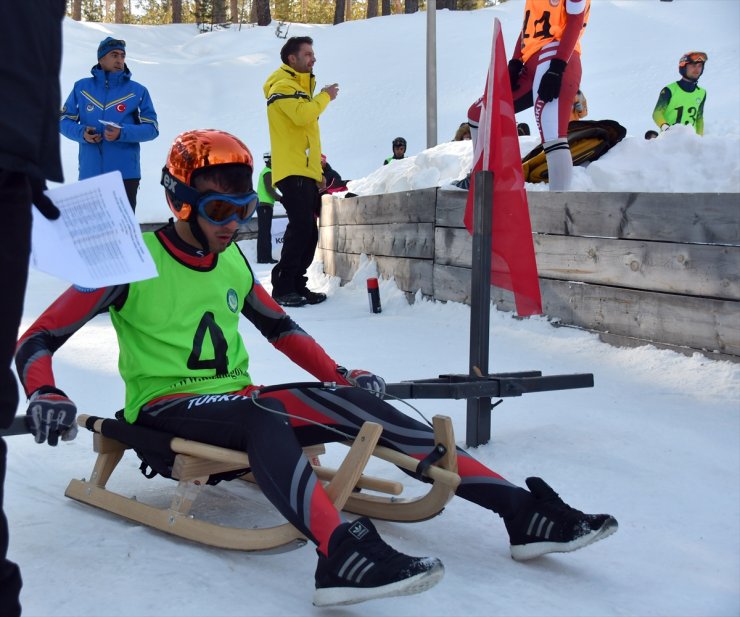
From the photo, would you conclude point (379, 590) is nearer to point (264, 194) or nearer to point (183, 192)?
point (183, 192)

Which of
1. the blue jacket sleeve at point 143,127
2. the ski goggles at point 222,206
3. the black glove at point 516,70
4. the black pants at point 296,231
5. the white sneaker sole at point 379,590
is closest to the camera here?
the white sneaker sole at point 379,590

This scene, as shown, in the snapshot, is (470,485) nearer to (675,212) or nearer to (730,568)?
(730,568)

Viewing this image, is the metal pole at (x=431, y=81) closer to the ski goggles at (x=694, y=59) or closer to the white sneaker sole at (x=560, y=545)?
the ski goggles at (x=694, y=59)

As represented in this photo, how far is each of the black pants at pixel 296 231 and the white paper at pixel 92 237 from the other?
537cm

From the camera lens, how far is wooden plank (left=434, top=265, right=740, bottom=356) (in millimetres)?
4180

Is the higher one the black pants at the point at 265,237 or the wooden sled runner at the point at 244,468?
the wooden sled runner at the point at 244,468

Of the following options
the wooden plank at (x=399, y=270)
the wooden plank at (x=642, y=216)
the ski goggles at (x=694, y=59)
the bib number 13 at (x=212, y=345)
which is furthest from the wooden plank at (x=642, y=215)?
the ski goggles at (x=694, y=59)

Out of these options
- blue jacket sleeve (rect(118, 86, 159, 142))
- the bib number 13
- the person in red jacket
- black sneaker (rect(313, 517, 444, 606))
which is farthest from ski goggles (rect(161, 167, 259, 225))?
blue jacket sleeve (rect(118, 86, 159, 142))

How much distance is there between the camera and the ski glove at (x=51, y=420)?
7.33 ft

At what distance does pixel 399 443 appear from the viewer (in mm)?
2641

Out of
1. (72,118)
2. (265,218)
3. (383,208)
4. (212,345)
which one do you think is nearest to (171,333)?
(212,345)

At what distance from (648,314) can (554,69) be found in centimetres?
192

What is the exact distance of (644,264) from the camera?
4.56 metres

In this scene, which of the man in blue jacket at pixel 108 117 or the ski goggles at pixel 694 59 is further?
the ski goggles at pixel 694 59
